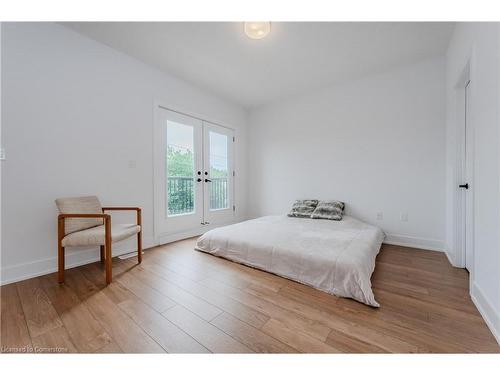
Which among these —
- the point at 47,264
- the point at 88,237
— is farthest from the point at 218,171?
the point at 47,264

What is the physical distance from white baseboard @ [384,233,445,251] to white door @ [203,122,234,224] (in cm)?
266

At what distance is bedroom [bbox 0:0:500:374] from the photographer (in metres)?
1.27

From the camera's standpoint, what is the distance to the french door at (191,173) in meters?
2.98

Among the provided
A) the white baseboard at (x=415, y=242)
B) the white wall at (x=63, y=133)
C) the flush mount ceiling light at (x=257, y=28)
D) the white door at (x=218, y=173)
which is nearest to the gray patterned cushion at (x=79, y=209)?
the white wall at (x=63, y=133)

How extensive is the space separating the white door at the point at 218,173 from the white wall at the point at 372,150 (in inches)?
30.0

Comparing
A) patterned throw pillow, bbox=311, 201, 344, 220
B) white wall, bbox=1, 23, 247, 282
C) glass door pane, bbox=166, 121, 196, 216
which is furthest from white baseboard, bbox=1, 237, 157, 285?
patterned throw pillow, bbox=311, 201, 344, 220

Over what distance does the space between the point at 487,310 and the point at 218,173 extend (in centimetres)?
346

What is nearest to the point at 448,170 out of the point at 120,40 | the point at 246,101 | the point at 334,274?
the point at 334,274

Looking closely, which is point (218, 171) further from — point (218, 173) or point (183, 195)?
point (183, 195)

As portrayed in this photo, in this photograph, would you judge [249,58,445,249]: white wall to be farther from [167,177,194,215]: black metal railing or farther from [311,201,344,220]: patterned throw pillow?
[167,177,194,215]: black metal railing

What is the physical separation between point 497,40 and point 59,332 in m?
3.09

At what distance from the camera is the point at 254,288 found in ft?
5.67

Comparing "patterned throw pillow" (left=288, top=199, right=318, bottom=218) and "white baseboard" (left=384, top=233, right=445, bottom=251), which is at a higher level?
"patterned throw pillow" (left=288, top=199, right=318, bottom=218)
